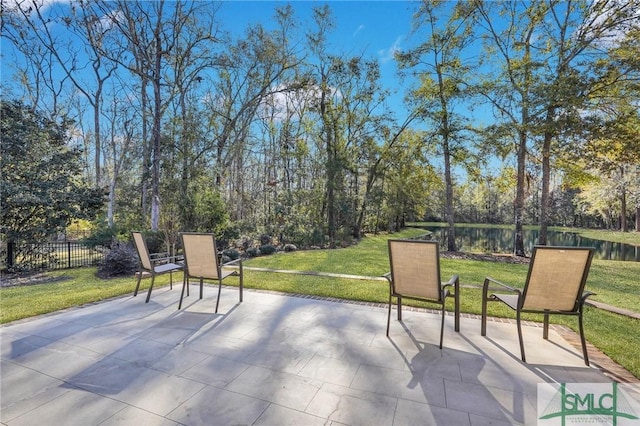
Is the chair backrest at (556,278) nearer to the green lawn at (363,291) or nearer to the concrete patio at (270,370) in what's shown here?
the concrete patio at (270,370)

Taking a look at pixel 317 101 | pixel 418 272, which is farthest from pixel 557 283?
pixel 317 101

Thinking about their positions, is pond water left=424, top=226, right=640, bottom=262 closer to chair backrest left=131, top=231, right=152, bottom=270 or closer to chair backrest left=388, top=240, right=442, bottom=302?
chair backrest left=388, top=240, right=442, bottom=302

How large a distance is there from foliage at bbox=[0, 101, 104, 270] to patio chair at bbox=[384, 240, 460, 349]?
27.9 ft

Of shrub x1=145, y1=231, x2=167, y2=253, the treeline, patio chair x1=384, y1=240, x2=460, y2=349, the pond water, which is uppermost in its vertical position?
the treeline

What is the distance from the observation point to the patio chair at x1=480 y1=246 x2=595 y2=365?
237 centimetres

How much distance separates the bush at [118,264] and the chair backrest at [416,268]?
21.1ft

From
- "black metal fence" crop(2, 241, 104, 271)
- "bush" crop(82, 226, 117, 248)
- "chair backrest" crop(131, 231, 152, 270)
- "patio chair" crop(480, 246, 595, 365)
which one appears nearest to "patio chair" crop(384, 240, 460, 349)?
"patio chair" crop(480, 246, 595, 365)

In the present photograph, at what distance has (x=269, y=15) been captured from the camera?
1257 centimetres

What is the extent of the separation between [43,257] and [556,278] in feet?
35.8

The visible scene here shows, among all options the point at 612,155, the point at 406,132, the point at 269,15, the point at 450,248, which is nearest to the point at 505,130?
the point at 612,155

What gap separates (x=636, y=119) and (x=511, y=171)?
4.18 metres

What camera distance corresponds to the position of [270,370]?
2.25m

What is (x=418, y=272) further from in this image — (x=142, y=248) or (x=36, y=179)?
(x=36, y=179)

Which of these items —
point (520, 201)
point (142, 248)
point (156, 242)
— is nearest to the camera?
point (142, 248)
